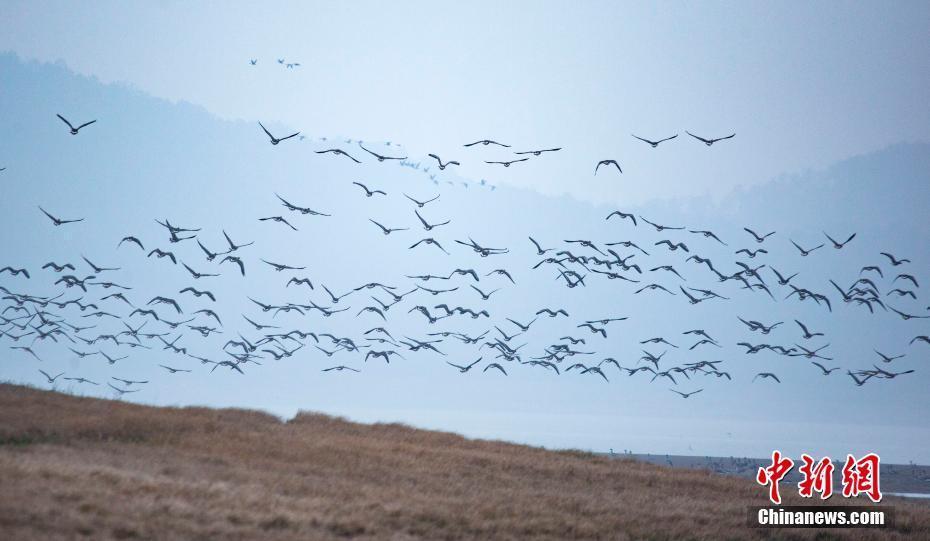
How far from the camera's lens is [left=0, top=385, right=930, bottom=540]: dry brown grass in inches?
890

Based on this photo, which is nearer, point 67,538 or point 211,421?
point 67,538

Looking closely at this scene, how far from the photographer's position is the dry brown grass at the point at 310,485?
22.6 meters

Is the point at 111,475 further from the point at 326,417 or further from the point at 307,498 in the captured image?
the point at 326,417

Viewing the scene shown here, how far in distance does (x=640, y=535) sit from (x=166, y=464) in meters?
14.5

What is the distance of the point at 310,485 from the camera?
28.9 meters

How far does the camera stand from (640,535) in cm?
2839

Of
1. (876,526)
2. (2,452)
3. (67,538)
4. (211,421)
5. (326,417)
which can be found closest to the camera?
(67,538)

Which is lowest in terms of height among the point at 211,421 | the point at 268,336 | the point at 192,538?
the point at 192,538

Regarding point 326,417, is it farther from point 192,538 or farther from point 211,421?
point 192,538

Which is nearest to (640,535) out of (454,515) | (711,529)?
(711,529)

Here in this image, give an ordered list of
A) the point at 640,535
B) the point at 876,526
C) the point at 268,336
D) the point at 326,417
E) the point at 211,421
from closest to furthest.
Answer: the point at 640,535, the point at 876,526, the point at 211,421, the point at 326,417, the point at 268,336

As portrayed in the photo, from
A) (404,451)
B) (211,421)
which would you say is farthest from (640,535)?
(211,421)

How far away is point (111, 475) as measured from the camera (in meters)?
25.0

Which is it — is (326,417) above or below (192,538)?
above
